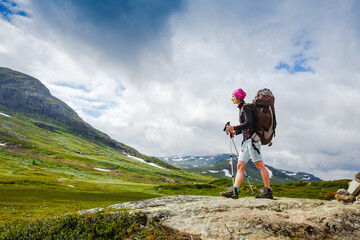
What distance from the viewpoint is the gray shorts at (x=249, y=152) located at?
925cm

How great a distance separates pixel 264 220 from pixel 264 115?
4525 millimetres

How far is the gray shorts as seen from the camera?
9.25m

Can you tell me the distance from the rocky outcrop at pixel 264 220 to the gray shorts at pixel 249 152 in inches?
73.9

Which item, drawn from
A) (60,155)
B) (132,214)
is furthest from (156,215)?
(60,155)

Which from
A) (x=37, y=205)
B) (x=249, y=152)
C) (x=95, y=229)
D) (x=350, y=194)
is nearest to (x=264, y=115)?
(x=249, y=152)

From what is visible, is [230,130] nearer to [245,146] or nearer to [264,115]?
[245,146]

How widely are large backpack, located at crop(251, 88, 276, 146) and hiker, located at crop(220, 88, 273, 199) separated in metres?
0.27

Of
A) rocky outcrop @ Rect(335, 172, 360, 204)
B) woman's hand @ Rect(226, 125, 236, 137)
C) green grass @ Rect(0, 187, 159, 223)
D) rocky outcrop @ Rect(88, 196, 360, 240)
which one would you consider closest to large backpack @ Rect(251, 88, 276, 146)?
woman's hand @ Rect(226, 125, 236, 137)

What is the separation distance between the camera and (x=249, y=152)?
9.43 m

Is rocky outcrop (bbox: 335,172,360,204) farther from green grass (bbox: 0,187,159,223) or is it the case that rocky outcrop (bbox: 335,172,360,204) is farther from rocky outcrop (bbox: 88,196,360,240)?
green grass (bbox: 0,187,159,223)

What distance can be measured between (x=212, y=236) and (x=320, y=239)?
3.51 metres

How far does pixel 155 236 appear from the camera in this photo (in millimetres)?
6309

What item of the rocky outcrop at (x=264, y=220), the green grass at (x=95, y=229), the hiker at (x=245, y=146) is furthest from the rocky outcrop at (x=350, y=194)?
the green grass at (x=95, y=229)

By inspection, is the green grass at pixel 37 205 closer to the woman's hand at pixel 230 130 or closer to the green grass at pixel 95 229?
the green grass at pixel 95 229
